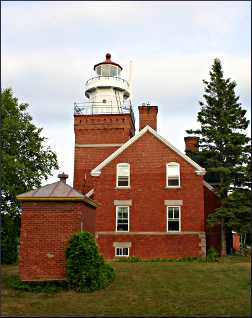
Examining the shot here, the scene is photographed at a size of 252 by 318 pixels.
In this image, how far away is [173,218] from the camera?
27953mm

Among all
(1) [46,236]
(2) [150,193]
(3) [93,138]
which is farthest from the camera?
(3) [93,138]

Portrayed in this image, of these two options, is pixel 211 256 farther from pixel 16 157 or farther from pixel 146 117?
pixel 16 157

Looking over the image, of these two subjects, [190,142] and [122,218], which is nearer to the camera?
[122,218]

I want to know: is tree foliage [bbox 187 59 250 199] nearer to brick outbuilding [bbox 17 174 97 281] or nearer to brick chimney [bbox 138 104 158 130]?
brick chimney [bbox 138 104 158 130]

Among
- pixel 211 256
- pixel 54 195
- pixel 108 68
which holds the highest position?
pixel 108 68

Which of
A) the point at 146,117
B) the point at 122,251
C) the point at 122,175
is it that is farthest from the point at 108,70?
the point at 122,251

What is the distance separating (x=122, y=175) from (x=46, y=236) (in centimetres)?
1396

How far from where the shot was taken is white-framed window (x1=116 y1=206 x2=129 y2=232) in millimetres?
28047

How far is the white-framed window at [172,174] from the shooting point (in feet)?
93.2

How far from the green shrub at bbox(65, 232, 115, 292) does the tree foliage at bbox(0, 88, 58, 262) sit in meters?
13.1

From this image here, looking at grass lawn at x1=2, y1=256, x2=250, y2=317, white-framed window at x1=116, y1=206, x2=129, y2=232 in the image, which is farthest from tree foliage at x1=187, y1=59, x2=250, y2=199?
grass lawn at x1=2, y1=256, x2=250, y2=317

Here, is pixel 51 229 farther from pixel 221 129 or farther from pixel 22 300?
pixel 221 129

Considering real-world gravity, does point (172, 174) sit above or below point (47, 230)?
above

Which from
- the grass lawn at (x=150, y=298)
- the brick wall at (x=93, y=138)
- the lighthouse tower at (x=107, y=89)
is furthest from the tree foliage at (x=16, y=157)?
the grass lawn at (x=150, y=298)
